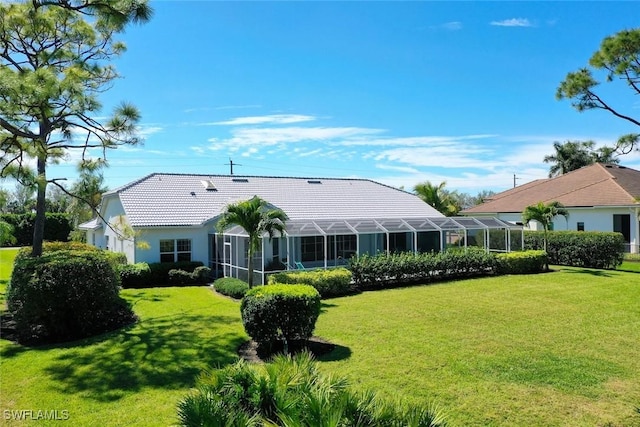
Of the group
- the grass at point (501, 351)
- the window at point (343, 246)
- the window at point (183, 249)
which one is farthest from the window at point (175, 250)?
the grass at point (501, 351)

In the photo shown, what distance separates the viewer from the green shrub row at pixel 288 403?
3.82 m

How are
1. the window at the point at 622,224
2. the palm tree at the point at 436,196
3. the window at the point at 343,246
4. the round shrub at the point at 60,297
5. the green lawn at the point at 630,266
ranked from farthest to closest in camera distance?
the palm tree at the point at 436,196 → the window at the point at 622,224 → the window at the point at 343,246 → the green lawn at the point at 630,266 → the round shrub at the point at 60,297

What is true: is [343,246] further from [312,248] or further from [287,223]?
[287,223]

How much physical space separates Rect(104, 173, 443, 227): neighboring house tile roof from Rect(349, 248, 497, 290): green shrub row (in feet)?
22.1

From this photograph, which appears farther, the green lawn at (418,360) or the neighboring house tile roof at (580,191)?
the neighboring house tile roof at (580,191)

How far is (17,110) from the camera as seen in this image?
10469 mm

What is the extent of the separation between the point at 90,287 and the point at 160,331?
6.50 ft

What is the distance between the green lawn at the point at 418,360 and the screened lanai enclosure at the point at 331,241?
5.53m

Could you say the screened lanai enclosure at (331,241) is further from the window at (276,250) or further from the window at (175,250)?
the window at (175,250)

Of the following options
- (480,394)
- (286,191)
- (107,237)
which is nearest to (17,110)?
(480,394)

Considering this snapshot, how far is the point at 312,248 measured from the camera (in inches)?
946

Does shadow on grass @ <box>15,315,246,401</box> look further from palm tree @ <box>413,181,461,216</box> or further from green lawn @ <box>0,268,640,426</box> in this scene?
palm tree @ <box>413,181,461,216</box>

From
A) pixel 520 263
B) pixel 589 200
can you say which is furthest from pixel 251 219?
pixel 589 200

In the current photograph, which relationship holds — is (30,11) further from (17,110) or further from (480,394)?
(480,394)
